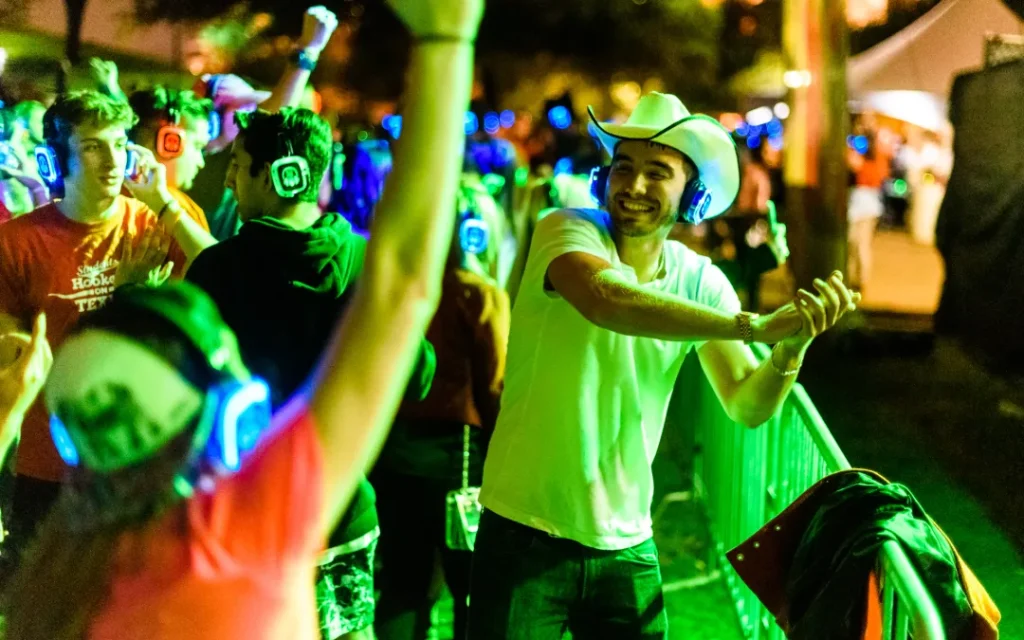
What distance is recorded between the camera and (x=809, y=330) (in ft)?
7.51

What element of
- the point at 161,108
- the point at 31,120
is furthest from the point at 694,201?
the point at 31,120

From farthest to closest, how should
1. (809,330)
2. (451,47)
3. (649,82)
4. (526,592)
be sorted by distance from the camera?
(649,82) → (526,592) → (809,330) → (451,47)

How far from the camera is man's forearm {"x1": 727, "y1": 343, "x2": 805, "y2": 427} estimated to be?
2.56 m

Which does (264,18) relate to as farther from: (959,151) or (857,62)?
(959,151)

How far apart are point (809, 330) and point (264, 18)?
21071mm

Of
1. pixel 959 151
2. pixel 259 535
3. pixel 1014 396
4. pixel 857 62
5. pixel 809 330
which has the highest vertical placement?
pixel 857 62

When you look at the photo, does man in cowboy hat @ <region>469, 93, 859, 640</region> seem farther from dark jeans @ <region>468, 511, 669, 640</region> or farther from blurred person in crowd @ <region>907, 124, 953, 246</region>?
blurred person in crowd @ <region>907, 124, 953, 246</region>

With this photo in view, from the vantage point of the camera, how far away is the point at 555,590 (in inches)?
103

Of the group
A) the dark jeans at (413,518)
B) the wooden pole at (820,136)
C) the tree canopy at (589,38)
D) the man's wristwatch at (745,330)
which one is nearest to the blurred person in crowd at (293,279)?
the dark jeans at (413,518)

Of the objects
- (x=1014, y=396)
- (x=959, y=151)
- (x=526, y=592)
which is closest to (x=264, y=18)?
(x=959, y=151)

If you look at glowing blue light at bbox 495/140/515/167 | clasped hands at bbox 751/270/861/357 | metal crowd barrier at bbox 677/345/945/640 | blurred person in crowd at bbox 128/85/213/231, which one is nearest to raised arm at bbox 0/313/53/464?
blurred person in crowd at bbox 128/85/213/231

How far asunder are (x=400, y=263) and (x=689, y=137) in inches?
67.9

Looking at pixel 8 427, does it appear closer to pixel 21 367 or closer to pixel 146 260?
pixel 21 367

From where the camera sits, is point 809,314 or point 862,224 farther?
point 862,224
